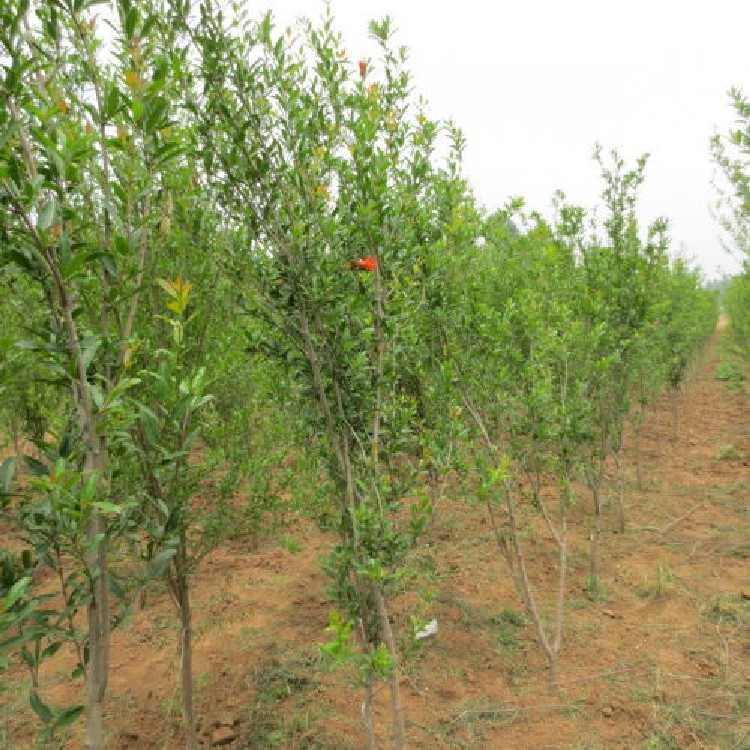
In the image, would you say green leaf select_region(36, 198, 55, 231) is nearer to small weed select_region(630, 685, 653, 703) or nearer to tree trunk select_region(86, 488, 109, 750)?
tree trunk select_region(86, 488, 109, 750)

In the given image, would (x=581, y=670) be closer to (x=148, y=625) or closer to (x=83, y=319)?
(x=148, y=625)

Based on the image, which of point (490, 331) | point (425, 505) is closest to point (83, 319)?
point (425, 505)

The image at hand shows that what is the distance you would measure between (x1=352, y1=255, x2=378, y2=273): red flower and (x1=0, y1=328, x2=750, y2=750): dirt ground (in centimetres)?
156

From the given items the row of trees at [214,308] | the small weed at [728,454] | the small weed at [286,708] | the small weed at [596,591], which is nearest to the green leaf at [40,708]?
the row of trees at [214,308]

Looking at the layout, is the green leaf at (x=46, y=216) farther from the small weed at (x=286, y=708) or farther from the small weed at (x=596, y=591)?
the small weed at (x=596, y=591)

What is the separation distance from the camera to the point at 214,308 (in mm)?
3146

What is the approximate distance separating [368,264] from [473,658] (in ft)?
12.1

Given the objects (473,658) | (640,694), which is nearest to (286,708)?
(473,658)

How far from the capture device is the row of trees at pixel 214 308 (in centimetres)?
160

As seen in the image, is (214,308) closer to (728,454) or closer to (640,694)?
(640,694)

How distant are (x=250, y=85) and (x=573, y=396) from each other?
11.5ft

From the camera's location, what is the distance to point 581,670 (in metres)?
4.31

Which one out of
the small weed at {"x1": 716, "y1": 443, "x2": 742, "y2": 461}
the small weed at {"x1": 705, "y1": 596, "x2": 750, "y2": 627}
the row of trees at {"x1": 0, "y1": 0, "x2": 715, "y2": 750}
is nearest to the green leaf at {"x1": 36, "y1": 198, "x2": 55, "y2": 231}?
the row of trees at {"x1": 0, "y1": 0, "x2": 715, "y2": 750}

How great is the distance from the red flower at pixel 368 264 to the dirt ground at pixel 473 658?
5.12 feet
